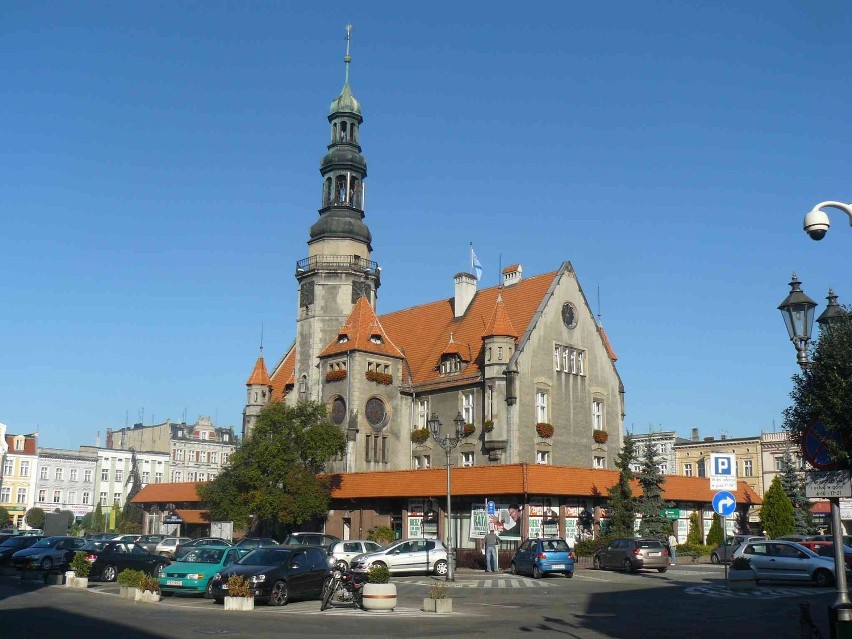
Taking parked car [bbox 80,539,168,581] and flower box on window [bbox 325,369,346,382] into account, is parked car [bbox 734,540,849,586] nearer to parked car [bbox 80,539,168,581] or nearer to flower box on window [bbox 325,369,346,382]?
parked car [bbox 80,539,168,581]

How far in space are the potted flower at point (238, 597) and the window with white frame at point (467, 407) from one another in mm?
32390

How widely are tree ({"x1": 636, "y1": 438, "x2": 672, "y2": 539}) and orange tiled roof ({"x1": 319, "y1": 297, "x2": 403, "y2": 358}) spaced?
1871cm

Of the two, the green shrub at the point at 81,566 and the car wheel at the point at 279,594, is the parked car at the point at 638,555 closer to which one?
the car wheel at the point at 279,594

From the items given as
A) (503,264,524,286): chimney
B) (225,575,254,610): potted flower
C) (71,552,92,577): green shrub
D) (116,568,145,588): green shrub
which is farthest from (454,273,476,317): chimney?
(225,575,254,610): potted flower

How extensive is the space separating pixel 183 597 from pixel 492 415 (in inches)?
1098

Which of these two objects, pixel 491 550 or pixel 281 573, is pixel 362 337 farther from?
pixel 281 573

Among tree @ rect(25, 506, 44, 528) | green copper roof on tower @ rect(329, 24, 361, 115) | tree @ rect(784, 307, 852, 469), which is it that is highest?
green copper roof on tower @ rect(329, 24, 361, 115)

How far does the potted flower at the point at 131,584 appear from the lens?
80.2ft

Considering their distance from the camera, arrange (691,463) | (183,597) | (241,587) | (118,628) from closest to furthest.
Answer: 1. (118,628)
2. (241,587)
3. (183,597)
4. (691,463)

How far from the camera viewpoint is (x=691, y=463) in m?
92.9

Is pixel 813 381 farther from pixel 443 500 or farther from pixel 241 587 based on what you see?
pixel 443 500

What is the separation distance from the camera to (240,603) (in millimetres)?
22531

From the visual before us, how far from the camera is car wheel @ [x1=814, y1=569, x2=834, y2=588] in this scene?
31.8 meters

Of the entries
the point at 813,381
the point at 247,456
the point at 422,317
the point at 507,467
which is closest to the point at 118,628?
the point at 813,381
